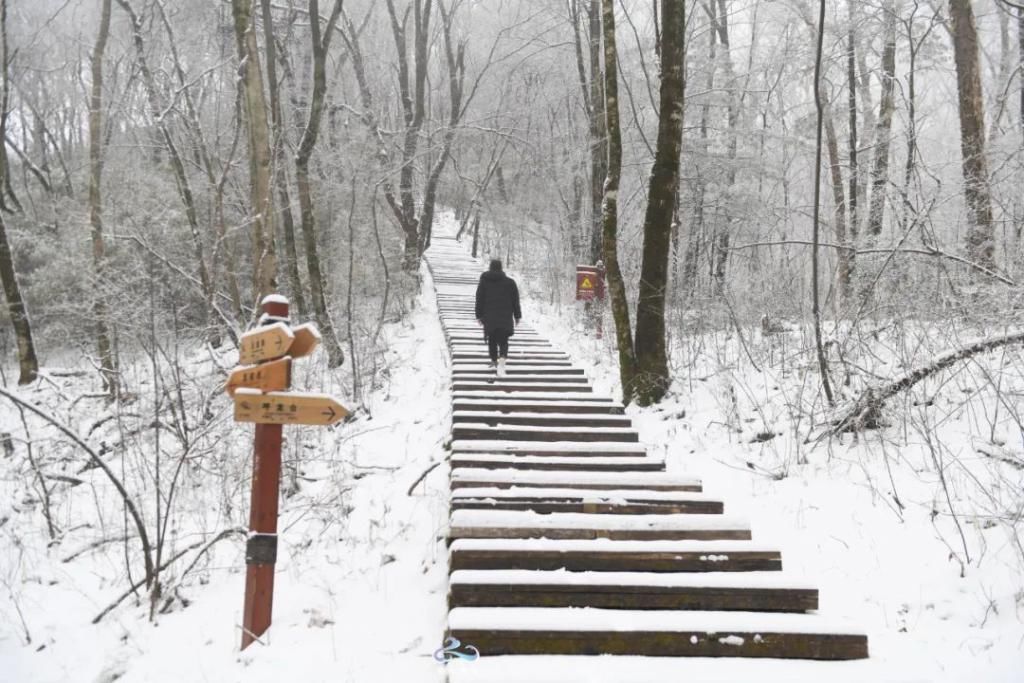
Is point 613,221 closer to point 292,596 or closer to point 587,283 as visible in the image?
point 587,283

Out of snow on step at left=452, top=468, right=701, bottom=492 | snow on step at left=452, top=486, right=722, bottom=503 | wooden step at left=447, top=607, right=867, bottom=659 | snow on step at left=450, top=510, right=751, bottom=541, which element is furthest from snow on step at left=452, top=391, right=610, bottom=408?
wooden step at left=447, top=607, right=867, bottom=659

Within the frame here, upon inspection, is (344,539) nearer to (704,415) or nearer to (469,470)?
(469,470)

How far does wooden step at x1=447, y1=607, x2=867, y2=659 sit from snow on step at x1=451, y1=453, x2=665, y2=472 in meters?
2.22

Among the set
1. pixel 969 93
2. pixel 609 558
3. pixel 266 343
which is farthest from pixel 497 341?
pixel 969 93

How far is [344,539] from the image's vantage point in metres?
4.93

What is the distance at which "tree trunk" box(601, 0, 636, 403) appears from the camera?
7828 mm

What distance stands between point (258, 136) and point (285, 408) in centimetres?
714

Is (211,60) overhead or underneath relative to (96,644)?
overhead

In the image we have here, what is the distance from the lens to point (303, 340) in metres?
3.34

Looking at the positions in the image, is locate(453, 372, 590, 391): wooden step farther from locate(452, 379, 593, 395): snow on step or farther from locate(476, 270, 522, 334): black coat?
locate(476, 270, 522, 334): black coat

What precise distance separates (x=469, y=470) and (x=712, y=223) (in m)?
14.3

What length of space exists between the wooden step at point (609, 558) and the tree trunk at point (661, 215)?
3.93 meters

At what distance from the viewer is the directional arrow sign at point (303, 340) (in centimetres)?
331

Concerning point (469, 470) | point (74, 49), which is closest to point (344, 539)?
point (469, 470)
